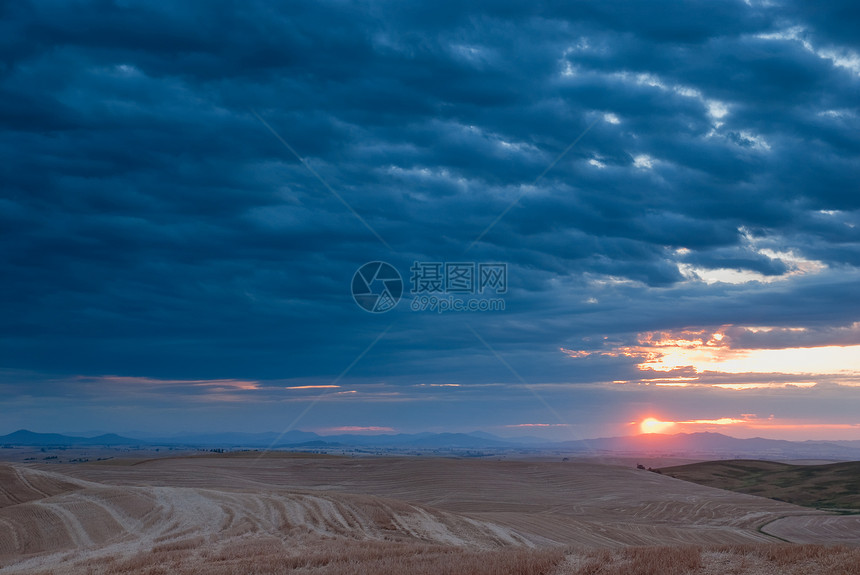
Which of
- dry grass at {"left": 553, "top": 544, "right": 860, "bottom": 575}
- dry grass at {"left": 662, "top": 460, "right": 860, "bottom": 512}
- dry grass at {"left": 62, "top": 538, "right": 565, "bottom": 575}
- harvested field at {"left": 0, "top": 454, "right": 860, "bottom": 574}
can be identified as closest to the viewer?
dry grass at {"left": 553, "top": 544, "right": 860, "bottom": 575}

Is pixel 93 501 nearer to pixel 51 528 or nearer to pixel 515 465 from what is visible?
pixel 51 528

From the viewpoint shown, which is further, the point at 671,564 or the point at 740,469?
the point at 740,469

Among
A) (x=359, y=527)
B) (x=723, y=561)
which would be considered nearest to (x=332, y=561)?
(x=723, y=561)

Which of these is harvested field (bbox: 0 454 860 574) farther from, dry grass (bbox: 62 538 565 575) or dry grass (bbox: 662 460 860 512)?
dry grass (bbox: 662 460 860 512)

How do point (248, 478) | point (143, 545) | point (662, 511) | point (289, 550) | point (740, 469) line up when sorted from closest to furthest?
point (289, 550) → point (143, 545) → point (662, 511) → point (248, 478) → point (740, 469)

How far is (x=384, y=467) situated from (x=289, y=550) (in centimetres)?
9162

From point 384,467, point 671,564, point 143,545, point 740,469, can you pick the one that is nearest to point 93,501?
point 143,545

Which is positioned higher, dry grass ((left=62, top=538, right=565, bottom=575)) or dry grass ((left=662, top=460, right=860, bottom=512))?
dry grass ((left=62, top=538, right=565, bottom=575))

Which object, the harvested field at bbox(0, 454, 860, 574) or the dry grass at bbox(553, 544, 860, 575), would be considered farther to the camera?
the harvested field at bbox(0, 454, 860, 574)

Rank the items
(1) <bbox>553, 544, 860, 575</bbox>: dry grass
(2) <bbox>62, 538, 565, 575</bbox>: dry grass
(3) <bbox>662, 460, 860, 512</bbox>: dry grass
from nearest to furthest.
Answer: (1) <bbox>553, 544, 860, 575</bbox>: dry grass
(2) <bbox>62, 538, 565, 575</bbox>: dry grass
(3) <bbox>662, 460, 860, 512</bbox>: dry grass

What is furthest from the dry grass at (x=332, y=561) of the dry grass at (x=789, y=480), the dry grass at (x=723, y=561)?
the dry grass at (x=789, y=480)

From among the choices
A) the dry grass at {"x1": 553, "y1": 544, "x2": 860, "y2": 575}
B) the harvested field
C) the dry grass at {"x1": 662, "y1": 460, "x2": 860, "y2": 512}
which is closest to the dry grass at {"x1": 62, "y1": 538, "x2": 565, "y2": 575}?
the harvested field

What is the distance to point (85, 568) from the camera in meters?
21.9

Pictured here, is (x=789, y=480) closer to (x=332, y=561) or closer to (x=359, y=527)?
(x=359, y=527)
